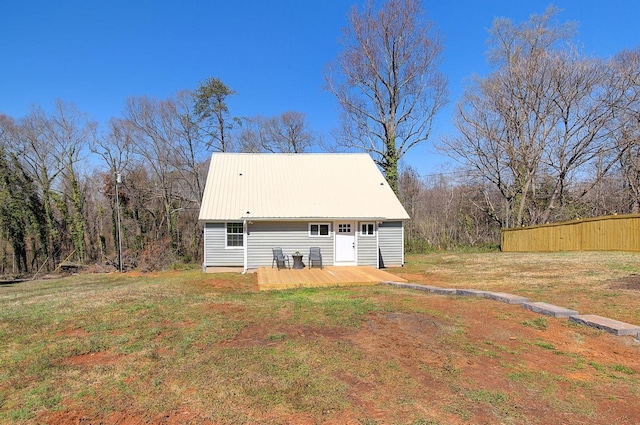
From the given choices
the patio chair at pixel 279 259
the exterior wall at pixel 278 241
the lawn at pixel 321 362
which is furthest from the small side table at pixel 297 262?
the lawn at pixel 321 362

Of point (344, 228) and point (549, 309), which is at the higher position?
point (344, 228)

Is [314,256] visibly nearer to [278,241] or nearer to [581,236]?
[278,241]

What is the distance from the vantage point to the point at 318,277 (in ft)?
33.9

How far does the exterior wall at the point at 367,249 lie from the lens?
43.2ft

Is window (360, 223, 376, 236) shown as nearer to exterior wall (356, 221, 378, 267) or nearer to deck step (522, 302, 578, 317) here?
exterior wall (356, 221, 378, 267)

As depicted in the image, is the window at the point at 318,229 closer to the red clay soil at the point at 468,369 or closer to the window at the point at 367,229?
the window at the point at 367,229

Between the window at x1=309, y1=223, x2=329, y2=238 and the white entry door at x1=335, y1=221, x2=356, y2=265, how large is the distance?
421 millimetres

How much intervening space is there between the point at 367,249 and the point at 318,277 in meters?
3.49

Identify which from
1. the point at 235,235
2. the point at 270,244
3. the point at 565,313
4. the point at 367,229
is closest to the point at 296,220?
the point at 270,244

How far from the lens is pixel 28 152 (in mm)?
20109

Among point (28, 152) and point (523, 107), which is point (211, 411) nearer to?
point (523, 107)

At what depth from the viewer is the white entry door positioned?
13074 millimetres

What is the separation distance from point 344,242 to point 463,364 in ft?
30.9

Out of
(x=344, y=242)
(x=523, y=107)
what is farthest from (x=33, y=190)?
(x=523, y=107)
